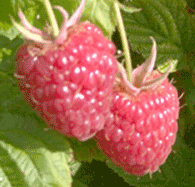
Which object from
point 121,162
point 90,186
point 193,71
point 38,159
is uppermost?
point 38,159

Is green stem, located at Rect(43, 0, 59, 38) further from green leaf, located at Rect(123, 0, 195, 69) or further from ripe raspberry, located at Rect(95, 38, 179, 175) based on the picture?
green leaf, located at Rect(123, 0, 195, 69)

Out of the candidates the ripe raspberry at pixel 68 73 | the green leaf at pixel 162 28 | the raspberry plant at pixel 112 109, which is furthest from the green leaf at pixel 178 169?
the ripe raspberry at pixel 68 73

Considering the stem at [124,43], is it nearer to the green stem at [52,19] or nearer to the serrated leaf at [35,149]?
the green stem at [52,19]

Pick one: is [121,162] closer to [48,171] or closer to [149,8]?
[48,171]

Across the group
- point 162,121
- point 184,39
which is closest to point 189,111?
point 184,39

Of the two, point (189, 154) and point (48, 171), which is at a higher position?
point (48, 171)

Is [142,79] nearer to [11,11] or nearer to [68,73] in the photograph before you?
[68,73]

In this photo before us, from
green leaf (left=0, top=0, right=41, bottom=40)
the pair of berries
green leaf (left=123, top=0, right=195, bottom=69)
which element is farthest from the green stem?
green leaf (left=123, top=0, right=195, bottom=69)

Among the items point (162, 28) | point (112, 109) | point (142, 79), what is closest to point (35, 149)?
point (112, 109)
